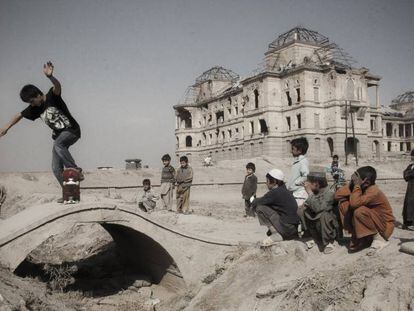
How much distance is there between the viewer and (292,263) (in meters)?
6.78

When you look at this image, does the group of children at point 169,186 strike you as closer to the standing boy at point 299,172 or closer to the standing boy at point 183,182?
the standing boy at point 183,182

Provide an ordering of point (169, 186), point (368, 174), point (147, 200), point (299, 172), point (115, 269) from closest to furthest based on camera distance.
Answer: point (368, 174) < point (299, 172) < point (115, 269) < point (147, 200) < point (169, 186)

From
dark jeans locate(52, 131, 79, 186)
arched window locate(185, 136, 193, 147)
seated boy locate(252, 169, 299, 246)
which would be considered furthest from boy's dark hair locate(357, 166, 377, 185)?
arched window locate(185, 136, 193, 147)

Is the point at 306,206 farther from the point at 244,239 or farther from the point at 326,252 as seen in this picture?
the point at 244,239

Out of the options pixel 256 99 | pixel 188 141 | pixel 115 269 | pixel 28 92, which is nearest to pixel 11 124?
pixel 28 92

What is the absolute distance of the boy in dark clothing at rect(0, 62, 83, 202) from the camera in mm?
6512

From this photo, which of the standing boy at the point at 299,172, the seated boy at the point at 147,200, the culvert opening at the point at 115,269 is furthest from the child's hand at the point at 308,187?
the seated boy at the point at 147,200

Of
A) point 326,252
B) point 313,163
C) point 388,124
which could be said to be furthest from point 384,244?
point 388,124

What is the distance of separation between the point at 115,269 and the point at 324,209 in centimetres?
681

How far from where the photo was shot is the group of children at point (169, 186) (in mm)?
11547

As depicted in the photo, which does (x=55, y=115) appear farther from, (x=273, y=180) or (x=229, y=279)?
(x=229, y=279)

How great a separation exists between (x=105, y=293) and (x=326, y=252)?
548 centimetres

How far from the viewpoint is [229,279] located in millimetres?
7465

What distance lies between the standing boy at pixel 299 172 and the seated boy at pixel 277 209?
0.19m
